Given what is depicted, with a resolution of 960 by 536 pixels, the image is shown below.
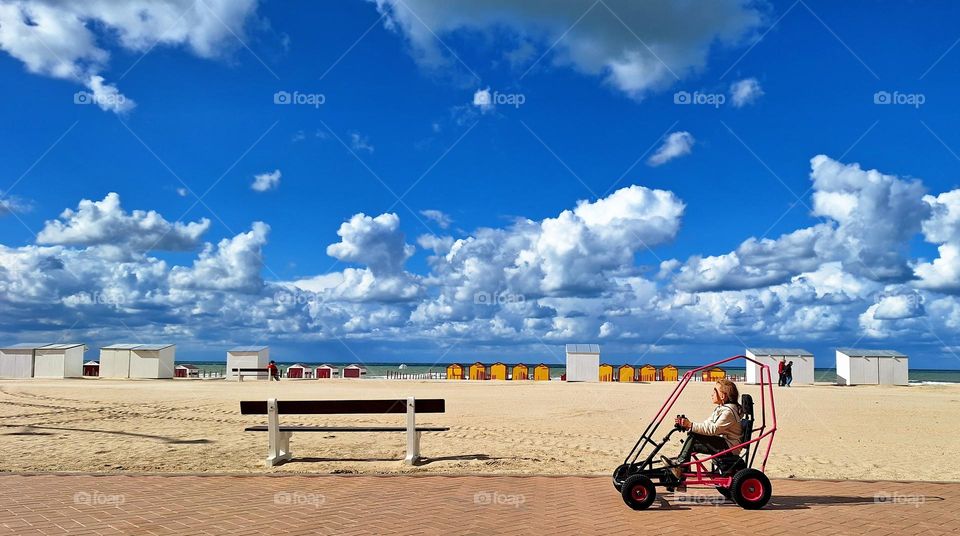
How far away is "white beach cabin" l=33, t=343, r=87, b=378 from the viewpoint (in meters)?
45.0

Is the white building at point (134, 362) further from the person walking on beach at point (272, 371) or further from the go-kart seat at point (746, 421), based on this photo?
the go-kart seat at point (746, 421)

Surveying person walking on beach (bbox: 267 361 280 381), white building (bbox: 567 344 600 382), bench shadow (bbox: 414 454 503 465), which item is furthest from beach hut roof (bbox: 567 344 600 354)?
bench shadow (bbox: 414 454 503 465)

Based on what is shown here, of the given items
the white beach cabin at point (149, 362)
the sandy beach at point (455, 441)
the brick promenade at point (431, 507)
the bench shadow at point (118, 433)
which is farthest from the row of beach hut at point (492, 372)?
the brick promenade at point (431, 507)

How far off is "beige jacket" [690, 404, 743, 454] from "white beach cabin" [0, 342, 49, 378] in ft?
158

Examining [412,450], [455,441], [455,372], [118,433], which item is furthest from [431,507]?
[455,372]

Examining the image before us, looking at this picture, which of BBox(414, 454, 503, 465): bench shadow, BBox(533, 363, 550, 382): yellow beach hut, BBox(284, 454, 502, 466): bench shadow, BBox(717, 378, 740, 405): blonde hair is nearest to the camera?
BBox(717, 378, 740, 405): blonde hair

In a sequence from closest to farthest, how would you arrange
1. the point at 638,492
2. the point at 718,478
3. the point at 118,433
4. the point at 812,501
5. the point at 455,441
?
the point at 638,492 → the point at 718,478 → the point at 812,501 → the point at 455,441 → the point at 118,433

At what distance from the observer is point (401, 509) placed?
23.7 feet

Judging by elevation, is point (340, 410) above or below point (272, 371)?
above

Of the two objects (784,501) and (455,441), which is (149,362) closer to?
(455,441)

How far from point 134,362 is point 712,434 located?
4517 centimetres

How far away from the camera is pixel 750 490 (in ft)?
24.4

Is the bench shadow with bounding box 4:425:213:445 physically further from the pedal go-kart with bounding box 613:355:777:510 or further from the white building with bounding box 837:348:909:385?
the white building with bounding box 837:348:909:385

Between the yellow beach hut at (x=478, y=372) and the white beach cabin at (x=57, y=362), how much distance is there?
81.8 feet
